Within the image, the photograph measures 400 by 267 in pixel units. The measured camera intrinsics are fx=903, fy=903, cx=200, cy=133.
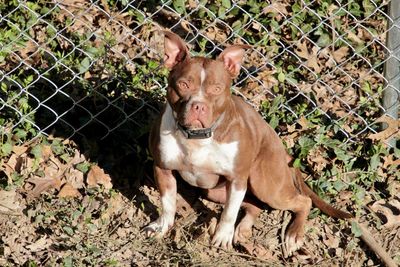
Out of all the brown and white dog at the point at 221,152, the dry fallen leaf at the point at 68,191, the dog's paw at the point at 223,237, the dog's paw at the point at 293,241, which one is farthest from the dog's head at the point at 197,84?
the dry fallen leaf at the point at 68,191

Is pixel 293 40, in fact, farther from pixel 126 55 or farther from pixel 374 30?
pixel 126 55

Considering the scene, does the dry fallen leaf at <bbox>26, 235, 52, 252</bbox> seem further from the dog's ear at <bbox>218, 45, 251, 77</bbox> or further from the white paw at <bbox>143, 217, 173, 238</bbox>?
the dog's ear at <bbox>218, 45, 251, 77</bbox>

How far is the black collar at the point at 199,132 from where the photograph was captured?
5.59 meters

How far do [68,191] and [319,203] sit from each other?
5.85 ft

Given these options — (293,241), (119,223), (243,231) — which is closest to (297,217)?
(293,241)

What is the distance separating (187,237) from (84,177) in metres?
0.94

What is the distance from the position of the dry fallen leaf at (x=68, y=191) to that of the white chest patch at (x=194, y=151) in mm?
919

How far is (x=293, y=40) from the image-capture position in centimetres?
743

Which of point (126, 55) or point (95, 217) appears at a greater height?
point (126, 55)

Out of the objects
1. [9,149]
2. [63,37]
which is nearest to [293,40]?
[63,37]

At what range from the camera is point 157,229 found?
6098 millimetres

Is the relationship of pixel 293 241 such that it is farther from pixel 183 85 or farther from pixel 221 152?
pixel 183 85

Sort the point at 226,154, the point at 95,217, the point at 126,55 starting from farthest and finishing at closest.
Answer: the point at 126,55 → the point at 95,217 → the point at 226,154

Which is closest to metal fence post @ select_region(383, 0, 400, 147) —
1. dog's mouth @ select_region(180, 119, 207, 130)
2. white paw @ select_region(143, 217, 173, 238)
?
dog's mouth @ select_region(180, 119, 207, 130)
